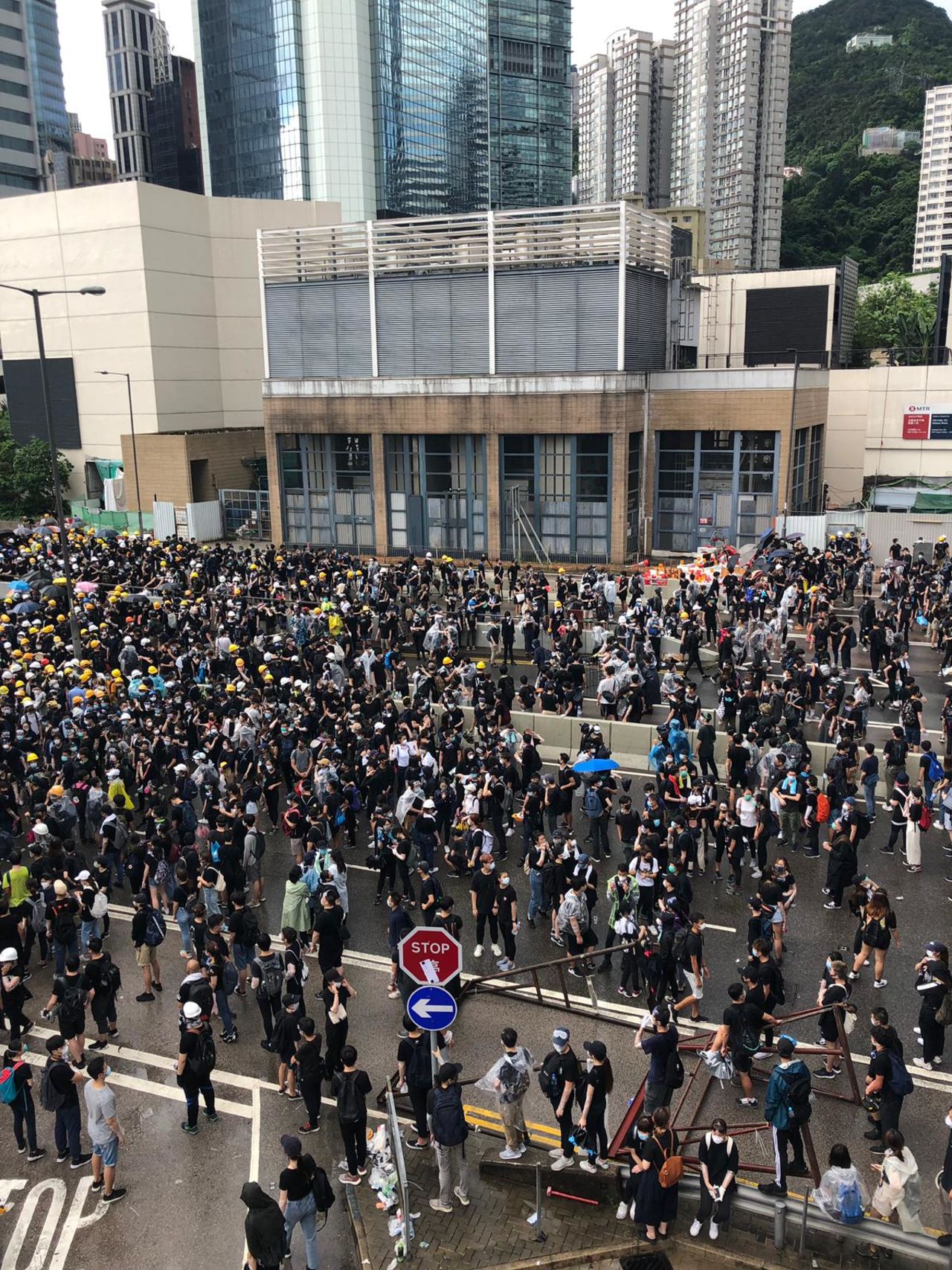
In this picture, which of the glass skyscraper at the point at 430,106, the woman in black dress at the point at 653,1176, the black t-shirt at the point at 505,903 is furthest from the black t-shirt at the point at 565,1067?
the glass skyscraper at the point at 430,106

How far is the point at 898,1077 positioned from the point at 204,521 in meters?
40.7

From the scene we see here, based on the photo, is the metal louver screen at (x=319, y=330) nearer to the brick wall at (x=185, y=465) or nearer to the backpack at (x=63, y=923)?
the brick wall at (x=185, y=465)

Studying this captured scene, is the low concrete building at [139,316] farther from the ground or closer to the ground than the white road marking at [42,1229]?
farther from the ground

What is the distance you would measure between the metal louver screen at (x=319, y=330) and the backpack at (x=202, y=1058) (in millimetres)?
31073

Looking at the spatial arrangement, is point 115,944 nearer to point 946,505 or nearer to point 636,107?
point 946,505

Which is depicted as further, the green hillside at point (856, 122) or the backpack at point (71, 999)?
the green hillside at point (856, 122)

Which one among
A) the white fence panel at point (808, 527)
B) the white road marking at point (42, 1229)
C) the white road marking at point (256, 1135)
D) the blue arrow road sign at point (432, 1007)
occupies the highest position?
the white fence panel at point (808, 527)

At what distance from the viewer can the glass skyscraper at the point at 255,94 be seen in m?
108

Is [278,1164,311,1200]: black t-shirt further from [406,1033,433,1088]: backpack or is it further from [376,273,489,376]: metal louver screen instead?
[376,273,489,376]: metal louver screen

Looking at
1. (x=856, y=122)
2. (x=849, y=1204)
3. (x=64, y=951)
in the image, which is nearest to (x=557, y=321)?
(x=64, y=951)

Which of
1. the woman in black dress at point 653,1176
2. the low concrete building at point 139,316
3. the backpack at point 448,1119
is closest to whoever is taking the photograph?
the woman in black dress at point 653,1176

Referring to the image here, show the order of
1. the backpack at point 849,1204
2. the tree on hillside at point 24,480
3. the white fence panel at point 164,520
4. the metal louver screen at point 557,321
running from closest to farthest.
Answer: the backpack at point 849,1204
the metal louver screen at point 557,321
the white fence panel at point 164,520
the tree on hillside at point 24,480

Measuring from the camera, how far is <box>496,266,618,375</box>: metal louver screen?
34344 mm

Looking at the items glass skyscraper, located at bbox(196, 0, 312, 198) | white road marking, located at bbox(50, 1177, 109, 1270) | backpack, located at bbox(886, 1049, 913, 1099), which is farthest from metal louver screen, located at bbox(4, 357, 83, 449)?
glass skyscraper, located at bbox(196, 0, 312, 198)
